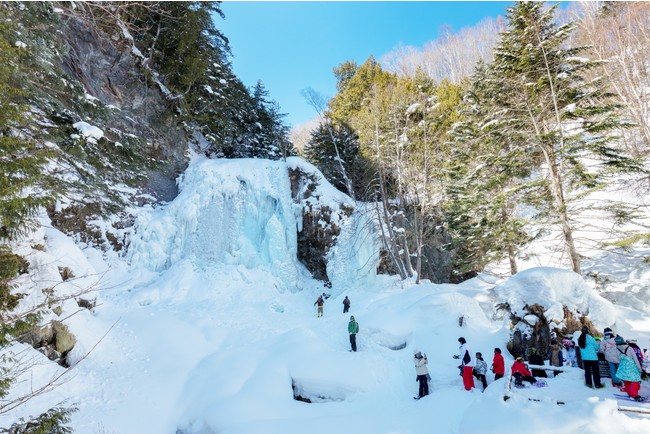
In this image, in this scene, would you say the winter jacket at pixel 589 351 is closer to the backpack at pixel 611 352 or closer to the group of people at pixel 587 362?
the group of people at pixel 587 362

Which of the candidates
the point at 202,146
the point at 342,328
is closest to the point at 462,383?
the point at 342,328

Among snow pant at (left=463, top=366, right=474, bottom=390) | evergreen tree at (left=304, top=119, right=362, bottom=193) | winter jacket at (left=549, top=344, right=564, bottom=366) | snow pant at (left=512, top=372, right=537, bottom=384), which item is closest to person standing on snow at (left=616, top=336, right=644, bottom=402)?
snow pant at (left=512, top=372, right=537, bottom=384)

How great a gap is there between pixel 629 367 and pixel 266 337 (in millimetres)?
9911

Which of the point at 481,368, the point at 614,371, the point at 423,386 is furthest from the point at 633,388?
the point at 423,386

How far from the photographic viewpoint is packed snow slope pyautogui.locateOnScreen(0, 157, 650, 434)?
6.76 metres

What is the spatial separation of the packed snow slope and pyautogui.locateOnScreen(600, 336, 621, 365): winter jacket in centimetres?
58

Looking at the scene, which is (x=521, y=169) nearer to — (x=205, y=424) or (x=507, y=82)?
(x=507, y=82)

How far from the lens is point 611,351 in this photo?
20.5 feet

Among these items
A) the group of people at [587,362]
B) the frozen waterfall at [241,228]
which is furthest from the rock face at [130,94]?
the group of people at [587,362]

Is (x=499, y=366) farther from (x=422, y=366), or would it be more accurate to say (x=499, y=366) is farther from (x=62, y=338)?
(x=62, y=338)

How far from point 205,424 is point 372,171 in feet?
50.3

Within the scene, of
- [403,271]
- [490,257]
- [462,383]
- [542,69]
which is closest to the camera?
[462,383]

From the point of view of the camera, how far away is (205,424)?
7430mm

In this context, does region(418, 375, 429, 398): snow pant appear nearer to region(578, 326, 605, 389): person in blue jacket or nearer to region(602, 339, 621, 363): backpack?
region(578, 326, 605, 389): person in blue jacket
